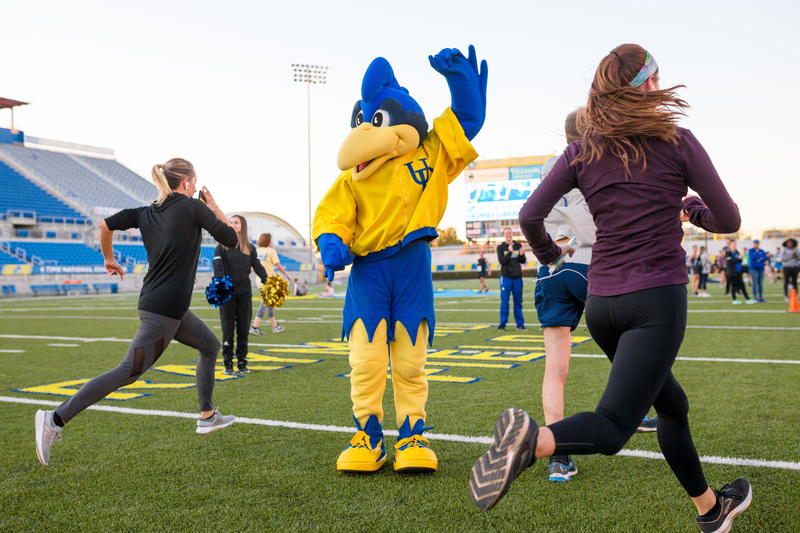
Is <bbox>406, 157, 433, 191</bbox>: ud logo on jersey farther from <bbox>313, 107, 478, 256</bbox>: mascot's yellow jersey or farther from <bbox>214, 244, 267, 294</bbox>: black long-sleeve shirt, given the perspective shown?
<bbox>214, 244, 267, 294</bbox>: black long-sleeve shirt

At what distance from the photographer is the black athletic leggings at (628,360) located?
1.98 meters

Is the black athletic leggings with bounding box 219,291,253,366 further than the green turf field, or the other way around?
the black athletic leggings with bounding box 219,291,253,366

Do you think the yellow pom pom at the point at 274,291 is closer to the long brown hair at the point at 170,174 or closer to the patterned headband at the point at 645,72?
the long brown hair at the point at 170,174

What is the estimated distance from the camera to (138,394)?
5.89m

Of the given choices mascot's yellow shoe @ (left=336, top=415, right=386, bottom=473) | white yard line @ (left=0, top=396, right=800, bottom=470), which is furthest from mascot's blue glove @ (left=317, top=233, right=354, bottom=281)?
white yard line @ (left=0, top=396, right=800, bottom=470)

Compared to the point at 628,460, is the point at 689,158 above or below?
above

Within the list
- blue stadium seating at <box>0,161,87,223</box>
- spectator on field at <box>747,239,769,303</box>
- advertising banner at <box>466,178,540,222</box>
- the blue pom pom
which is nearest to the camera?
the blue pom pom

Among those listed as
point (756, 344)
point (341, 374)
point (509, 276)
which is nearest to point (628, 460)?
point (341, 374)

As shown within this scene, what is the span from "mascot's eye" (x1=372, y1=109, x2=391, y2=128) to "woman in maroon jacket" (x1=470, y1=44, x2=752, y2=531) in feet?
5.18

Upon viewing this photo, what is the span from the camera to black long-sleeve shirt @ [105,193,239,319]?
156 inches

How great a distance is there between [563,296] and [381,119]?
144 centimetres

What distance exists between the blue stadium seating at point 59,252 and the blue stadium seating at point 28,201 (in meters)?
3.01

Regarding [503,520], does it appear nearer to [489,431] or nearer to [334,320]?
[489,431]

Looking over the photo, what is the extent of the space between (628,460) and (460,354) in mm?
4590
